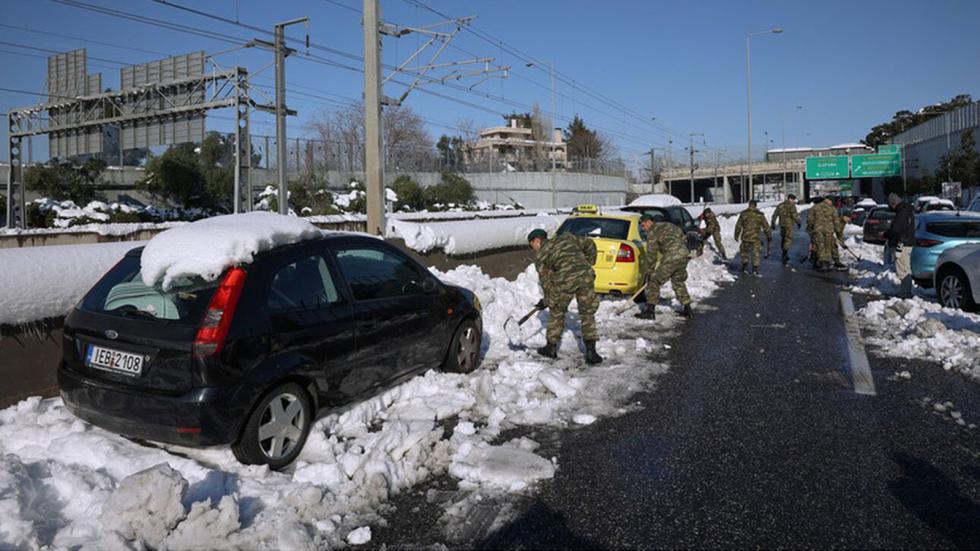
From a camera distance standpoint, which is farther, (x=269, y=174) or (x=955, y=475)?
(x=269, y=174)

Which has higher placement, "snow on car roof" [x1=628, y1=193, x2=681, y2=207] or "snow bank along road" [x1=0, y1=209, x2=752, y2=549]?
"snow on car roof" [x1=628, y1=193, x2=681, y2=207]

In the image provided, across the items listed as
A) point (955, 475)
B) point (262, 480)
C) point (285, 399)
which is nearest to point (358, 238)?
point (285, 399)

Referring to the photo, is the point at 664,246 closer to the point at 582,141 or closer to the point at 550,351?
the point at 550,351

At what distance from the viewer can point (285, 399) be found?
450cm

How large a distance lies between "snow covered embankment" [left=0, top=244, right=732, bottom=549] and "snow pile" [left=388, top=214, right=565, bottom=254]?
4.71 metres

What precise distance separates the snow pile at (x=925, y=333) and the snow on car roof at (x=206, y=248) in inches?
251

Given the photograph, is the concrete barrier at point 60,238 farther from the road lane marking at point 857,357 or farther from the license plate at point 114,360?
the road lane marking at point 857,357

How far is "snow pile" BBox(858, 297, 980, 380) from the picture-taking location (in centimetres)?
719

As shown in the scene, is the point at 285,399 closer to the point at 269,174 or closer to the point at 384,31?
the point at 384,31

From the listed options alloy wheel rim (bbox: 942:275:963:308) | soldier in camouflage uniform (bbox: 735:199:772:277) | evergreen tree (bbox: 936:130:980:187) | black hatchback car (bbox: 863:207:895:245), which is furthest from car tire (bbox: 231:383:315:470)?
evergreen tree (bbox: 936:130:980:187)

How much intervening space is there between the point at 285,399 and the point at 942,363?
21.0 ft

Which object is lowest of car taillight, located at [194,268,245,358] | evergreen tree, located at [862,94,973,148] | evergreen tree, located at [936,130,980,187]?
car taillight, located at [194,268,245,358]

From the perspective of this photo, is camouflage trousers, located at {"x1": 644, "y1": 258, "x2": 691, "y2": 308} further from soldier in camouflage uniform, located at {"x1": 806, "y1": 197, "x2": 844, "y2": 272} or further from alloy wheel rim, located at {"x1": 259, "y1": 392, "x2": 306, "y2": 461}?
soldier in camouflage uniform, located at {"x1": 806, "y1": 197, "x2": 844, "y2": 272}

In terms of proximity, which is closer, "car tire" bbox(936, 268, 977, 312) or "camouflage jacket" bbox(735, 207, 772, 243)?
"car tire" bbox(936, 268, 977, 312)
